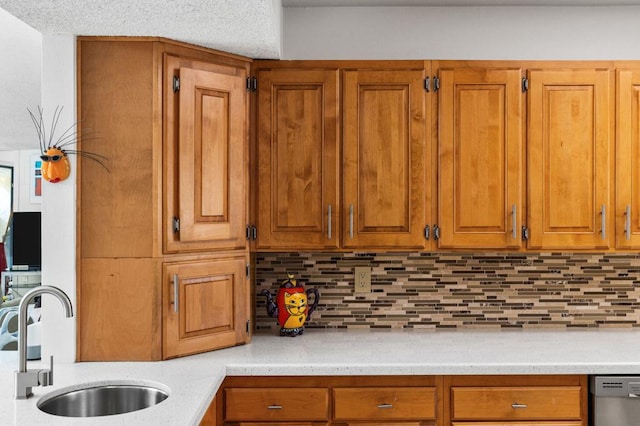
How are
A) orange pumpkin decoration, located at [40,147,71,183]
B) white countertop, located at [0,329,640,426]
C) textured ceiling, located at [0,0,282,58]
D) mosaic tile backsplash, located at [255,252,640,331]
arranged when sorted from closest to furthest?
white countertop, located at [0,329,640,426] → textured ceiling, located at [0,0,282,58] → orange pumpkin decoration, located at [40,147,71,183] → mosaic tile backsplash, located at [255,252,640,331]

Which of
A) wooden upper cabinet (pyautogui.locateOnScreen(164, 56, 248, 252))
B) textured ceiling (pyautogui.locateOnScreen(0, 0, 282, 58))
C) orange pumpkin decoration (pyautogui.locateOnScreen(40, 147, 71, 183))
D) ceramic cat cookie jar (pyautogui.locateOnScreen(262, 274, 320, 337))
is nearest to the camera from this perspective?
textured ceiling (pyautogui.locateOnScreen(0, 0, 282, 58))

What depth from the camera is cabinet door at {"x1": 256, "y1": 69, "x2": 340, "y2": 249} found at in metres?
2.53

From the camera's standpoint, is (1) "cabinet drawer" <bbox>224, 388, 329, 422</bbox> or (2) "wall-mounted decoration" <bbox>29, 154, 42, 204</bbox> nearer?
(1) "cabinet drawer" <bbox>224, 388, 329, 422</bbox>

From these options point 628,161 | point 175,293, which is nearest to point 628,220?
point 628,161

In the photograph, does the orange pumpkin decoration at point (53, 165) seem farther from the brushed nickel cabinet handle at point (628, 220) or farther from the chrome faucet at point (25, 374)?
the brushed nickel cabinet handle at point (628, 220)

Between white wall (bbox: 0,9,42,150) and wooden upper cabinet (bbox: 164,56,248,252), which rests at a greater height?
white wall (bbox: 0,9,42,150)

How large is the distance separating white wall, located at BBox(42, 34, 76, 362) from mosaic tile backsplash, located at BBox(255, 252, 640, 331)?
0.95 metres

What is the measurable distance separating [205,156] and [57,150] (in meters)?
0.56

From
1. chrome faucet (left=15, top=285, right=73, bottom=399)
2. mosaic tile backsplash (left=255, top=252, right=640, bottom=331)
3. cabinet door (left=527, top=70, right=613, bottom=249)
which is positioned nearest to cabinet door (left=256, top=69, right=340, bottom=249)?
mosaic tile backsplash (left=255, top=252, right=640, bottom=331)

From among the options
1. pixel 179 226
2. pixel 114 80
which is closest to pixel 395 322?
pixel 179 226

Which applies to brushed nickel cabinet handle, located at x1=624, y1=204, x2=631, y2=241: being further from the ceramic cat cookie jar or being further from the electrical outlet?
the ceramic cat cookie jar

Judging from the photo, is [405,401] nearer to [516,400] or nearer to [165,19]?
[516,400]

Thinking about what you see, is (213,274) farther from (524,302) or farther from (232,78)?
(524,302)

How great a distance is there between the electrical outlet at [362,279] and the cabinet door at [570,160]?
805 mm
